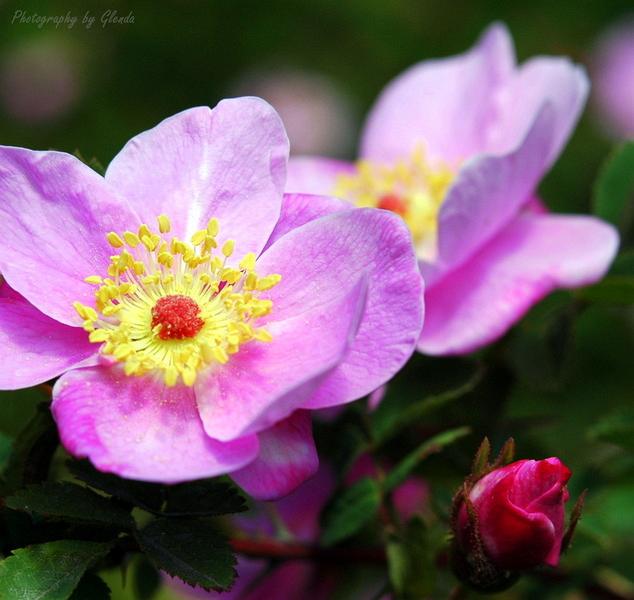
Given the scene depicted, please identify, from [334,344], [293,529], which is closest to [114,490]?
[334,344]

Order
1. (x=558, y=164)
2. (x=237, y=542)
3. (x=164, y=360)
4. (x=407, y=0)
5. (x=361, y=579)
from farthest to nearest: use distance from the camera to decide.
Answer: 1. (x=407, y=0)
2. (x=558, y=164)
3. (x=361, y=579)
4. (x=237, y=542)
5. (x=164, y=360)

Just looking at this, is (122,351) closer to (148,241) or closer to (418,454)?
(148,241)

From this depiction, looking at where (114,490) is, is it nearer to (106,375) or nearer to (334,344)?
(106,375)

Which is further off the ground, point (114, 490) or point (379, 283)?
point (379, 283)

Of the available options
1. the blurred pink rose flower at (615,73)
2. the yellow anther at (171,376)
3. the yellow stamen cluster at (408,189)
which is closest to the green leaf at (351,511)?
the yellow anther at (171,376)

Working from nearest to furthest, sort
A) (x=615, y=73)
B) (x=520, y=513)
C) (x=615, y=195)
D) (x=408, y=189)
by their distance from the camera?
(x=520, y=513)
(x=615, y=195)
(x=408, y=189)
(x=615, y=73)

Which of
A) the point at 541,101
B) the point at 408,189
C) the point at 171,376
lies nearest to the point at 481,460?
the point at 171,376

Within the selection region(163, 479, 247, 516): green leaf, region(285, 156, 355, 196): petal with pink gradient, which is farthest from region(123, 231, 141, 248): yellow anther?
region(285, 156, 355, 196): petal with pink gradient
